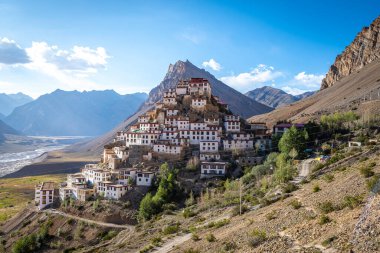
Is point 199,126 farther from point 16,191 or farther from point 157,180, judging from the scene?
point 16,191

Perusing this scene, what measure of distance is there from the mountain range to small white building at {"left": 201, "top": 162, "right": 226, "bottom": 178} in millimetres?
34893

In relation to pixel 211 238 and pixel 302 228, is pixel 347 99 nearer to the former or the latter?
pixel 211 238

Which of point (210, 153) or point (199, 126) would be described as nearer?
point (210, 153)

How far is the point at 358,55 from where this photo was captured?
16275 cm

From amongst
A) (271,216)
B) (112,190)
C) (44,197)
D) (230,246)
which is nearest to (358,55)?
(112,190)

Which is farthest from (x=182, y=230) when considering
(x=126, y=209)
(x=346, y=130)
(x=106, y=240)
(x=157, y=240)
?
(x=346, y=130)

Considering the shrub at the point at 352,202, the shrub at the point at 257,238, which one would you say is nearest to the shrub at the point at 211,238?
the shrub at the point at 257,238

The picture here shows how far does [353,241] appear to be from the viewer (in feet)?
55.7

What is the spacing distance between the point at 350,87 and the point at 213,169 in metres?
86.4

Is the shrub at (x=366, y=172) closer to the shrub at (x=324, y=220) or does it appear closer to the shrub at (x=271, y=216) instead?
the shrub at (x=271, y=216)

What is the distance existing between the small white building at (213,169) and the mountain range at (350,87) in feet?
114

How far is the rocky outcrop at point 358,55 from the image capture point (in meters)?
154

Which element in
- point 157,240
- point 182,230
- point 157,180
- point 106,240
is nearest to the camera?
point 157,240

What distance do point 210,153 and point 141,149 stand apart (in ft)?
45.6
